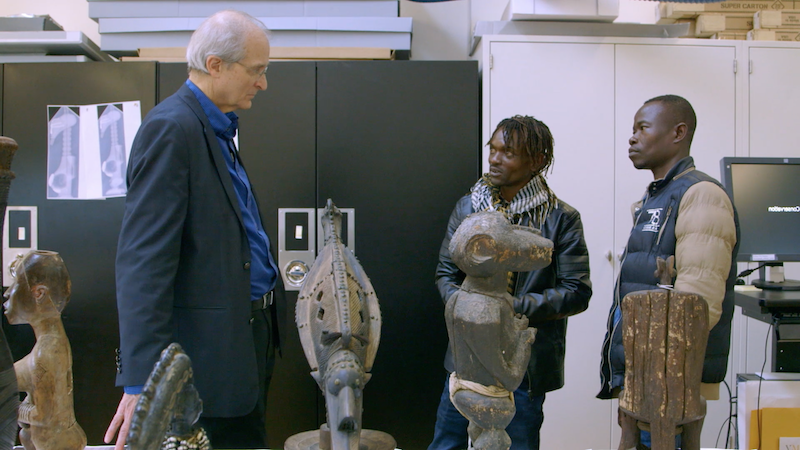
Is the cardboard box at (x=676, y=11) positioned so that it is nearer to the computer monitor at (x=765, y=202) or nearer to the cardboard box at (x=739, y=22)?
the cardboard box at (x=739, y=22)

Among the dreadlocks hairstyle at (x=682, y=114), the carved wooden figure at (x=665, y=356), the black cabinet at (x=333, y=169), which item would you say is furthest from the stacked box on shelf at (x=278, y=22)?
the carved wooden figure at (x=665, y=356)

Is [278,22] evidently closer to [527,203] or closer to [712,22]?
[527,203]

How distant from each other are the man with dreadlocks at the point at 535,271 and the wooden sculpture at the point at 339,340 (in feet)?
1.44

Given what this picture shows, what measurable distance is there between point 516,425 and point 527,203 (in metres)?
0.69

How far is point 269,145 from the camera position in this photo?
2.92m

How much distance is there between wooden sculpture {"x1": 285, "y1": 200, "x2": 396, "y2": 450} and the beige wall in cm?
235

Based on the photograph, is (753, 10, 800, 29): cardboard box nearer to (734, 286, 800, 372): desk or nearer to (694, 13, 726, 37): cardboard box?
(694, 13, 726, 37): cardboard box

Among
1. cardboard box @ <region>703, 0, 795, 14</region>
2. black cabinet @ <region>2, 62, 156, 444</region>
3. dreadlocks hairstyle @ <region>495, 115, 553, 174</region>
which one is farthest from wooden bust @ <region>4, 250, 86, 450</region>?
cardboard box @ <region>703, 0, 795, 14</region>

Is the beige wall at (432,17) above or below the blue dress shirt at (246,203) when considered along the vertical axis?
above

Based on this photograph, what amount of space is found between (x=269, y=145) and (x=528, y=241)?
77.7 inches

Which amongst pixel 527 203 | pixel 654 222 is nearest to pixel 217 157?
pixel 527 203

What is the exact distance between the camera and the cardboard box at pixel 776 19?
3084mm

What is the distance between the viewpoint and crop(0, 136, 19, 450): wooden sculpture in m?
1.05

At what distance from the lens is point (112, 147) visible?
2.92m
